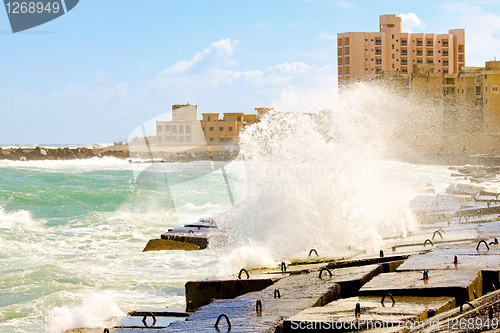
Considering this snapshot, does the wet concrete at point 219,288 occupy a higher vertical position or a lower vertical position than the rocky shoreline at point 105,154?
lower

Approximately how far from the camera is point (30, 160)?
53625 mm

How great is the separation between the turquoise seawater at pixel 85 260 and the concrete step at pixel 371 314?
202 cm

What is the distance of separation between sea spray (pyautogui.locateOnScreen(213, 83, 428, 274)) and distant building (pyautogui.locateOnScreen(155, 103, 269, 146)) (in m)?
55.3

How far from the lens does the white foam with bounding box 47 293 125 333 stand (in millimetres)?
4812

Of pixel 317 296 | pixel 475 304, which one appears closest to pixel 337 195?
pixel 317 296

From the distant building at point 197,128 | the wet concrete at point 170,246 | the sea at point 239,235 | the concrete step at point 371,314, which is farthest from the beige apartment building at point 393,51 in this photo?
the concrete step at point 371,314

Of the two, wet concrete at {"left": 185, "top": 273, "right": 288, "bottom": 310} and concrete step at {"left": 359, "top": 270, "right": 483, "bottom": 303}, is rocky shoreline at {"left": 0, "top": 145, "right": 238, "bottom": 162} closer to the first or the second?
wet concrete at {"left": 185, "top": 273, "right": 288, "bottom": 310}

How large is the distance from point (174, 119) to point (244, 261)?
6088 cm

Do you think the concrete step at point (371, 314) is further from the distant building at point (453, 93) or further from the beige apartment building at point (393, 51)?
the beige apartment building at point (393, 51)

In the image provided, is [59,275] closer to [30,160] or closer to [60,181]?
[60,181]

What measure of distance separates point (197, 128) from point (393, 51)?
78.4ft

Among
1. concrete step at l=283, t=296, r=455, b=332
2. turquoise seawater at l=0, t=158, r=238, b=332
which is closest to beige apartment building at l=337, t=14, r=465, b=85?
turquoise seawater at l=0, t=158, r=238, b=332

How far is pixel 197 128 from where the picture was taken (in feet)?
231

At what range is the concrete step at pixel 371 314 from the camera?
3.32 metres
